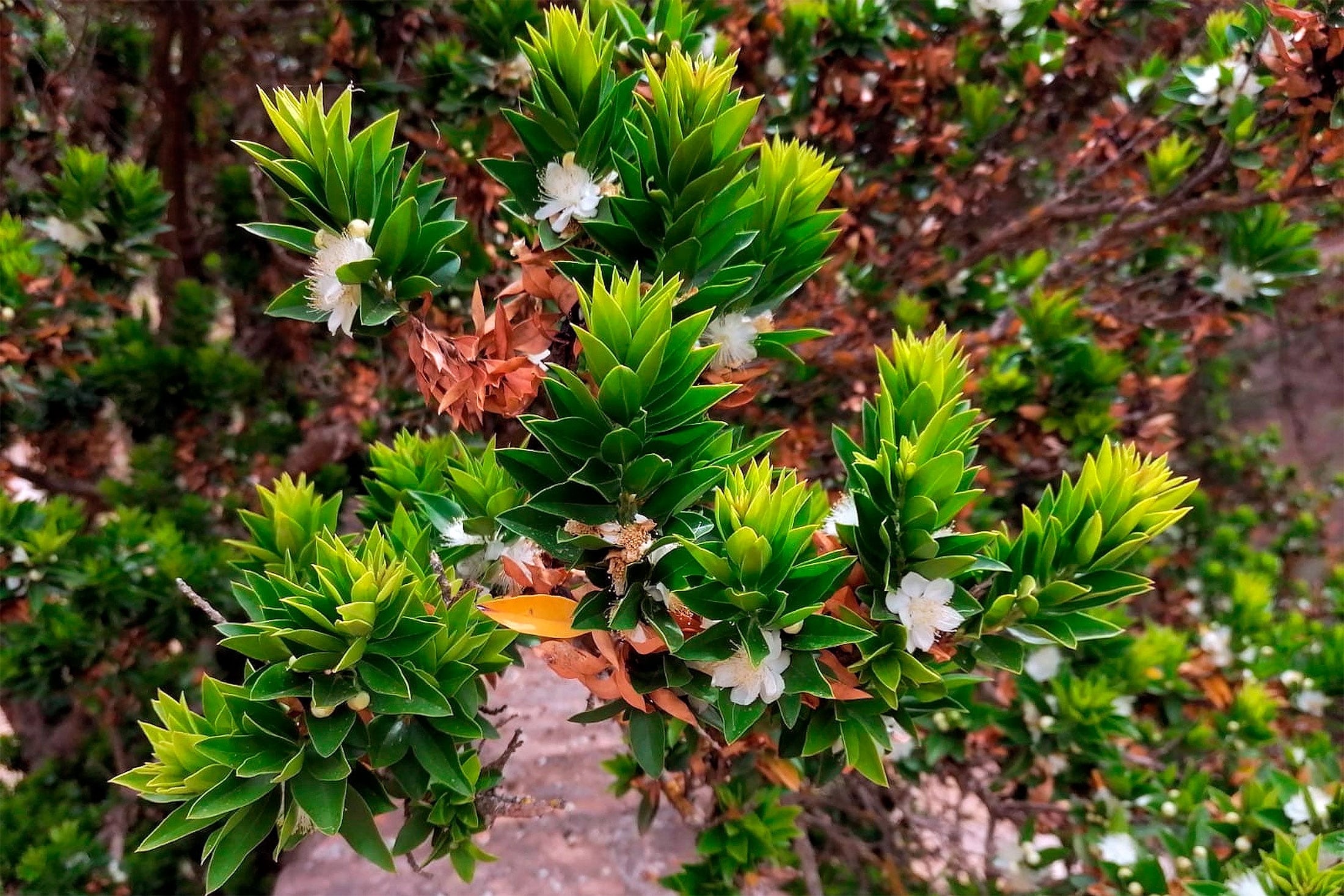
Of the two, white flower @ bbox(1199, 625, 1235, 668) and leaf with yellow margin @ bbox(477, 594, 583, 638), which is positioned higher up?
white flower @ bbox(1199, 625, 1235, 668)

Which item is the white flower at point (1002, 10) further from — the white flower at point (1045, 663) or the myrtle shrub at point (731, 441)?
the white flower at point (1045, 663)

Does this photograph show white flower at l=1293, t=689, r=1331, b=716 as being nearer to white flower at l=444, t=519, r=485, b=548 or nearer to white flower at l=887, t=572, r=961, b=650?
white flower at l=887, t=572, r=961, b=650

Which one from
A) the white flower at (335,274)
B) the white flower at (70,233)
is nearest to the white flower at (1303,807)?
the white flower at (335,274)

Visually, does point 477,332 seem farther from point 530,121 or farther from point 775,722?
point 775,722

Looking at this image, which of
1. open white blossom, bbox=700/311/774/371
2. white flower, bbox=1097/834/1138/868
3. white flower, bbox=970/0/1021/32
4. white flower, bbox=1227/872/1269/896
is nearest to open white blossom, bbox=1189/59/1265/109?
white flower, bbox=970/0/1021/32

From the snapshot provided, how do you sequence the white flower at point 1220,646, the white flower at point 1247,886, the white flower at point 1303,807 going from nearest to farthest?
the white flower at point 1247,886
the white flower at point 1303,807
the white flower at point 1220,646

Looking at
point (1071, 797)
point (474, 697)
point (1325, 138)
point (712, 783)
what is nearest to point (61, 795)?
point (712, 783)
